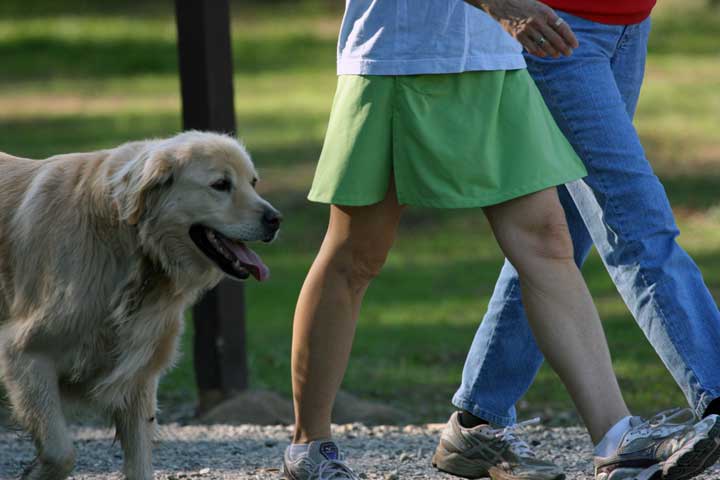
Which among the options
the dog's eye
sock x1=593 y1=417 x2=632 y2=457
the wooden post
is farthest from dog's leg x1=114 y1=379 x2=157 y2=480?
the wooden post

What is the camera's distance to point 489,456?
486 centimetres

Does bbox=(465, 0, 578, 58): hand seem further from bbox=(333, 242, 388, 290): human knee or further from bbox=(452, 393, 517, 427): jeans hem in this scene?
bbox=(452, 393, 517, 427): jeans hem

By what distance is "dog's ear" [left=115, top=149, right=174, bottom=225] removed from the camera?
4605 mm

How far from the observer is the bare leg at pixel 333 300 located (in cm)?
436

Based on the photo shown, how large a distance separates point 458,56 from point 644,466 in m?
1.46

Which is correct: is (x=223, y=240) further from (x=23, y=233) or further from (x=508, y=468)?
(x=508, y=468)

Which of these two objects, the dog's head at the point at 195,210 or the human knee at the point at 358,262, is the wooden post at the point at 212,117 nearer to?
the dog's head at the point at 195,210

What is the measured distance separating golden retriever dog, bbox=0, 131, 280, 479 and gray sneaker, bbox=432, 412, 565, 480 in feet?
3.29

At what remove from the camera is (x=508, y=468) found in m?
4.82

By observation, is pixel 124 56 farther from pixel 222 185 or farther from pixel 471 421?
pixel 471 421

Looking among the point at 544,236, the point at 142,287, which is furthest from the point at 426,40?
the point at 142,287

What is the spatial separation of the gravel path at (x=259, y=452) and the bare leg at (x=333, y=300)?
0.74 meters

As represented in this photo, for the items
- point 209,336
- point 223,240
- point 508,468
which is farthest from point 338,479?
point 209,336

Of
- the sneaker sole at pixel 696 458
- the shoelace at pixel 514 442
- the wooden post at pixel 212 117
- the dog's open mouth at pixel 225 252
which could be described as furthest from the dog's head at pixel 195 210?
the wooden post at pixel 212 117
